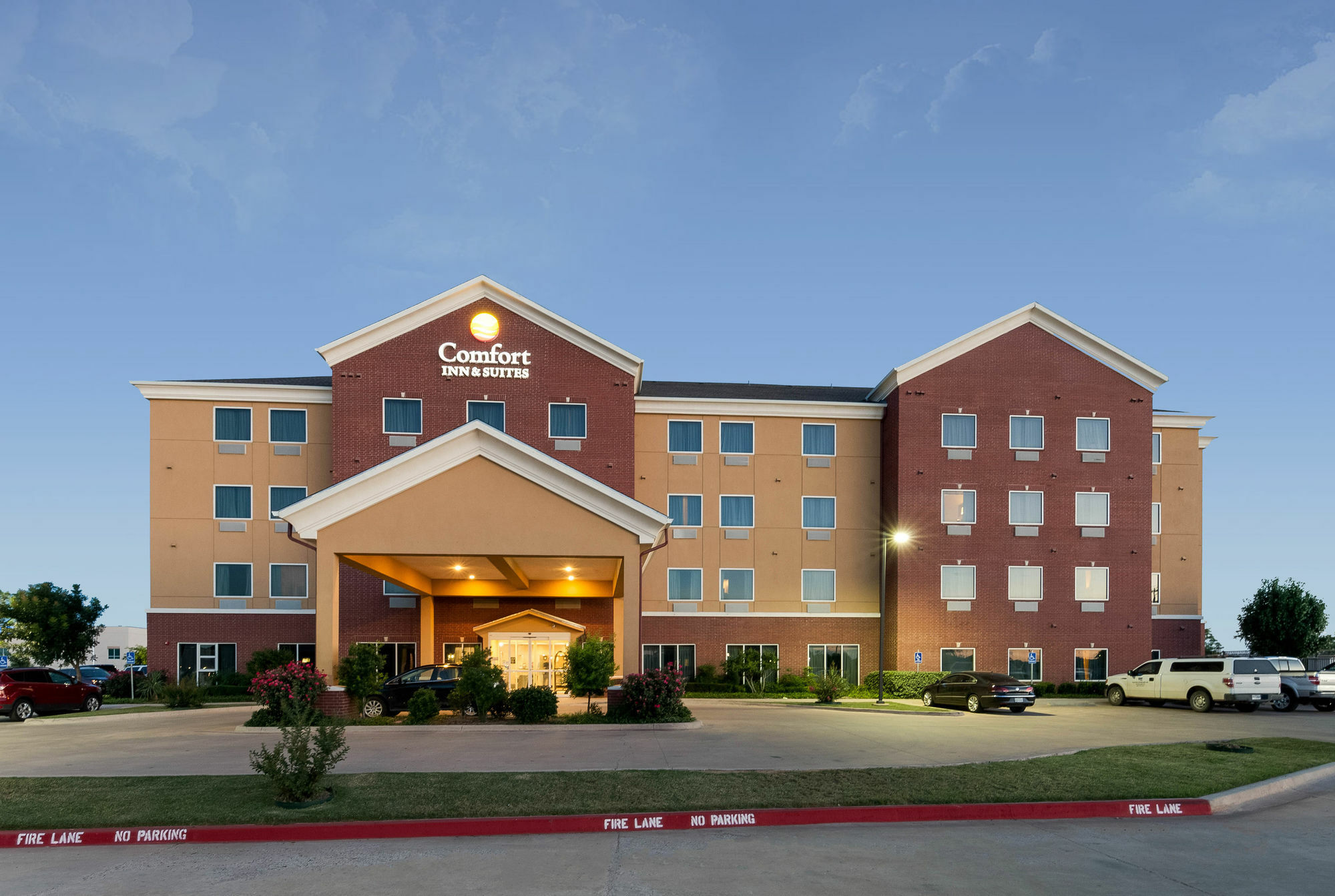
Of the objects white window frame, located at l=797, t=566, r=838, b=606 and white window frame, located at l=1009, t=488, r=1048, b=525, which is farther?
white window frame, located at l=797, t=566, r=838, b=606

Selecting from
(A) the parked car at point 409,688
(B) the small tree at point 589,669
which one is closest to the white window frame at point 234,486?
(A) the parked car at point 409,688

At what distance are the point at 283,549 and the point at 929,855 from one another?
31281 millimetres

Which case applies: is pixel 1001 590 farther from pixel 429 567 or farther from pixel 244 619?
pixel 244 619

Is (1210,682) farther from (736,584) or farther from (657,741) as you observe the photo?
(657,741)

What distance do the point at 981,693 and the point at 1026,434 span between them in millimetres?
12849

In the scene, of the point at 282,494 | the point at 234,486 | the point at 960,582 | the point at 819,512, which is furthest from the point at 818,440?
the point at 234,486

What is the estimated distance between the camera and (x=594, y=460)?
3453 cm

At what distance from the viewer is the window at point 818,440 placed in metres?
38.0

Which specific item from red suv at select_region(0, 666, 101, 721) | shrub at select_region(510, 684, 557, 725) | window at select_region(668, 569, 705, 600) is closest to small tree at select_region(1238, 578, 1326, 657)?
window at select_region(668, 569, 705, 600)

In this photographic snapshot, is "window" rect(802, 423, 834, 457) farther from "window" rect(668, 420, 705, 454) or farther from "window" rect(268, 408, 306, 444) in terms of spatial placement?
"window" rect(268, 408, 306, 444)

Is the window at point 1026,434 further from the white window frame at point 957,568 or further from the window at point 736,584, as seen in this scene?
the window at point 736,584

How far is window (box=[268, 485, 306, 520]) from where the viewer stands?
35.2 meters

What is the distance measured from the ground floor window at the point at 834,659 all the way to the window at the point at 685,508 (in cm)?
718

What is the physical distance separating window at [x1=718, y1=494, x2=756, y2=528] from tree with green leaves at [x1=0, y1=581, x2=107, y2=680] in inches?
1066
